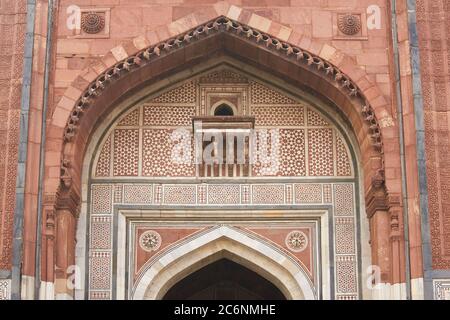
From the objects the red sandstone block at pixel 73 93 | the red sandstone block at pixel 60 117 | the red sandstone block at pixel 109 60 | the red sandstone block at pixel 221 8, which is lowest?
the red sandstone block at pixel 60 117

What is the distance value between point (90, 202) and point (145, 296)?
131 cm

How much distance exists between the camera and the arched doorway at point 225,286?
1661 cm

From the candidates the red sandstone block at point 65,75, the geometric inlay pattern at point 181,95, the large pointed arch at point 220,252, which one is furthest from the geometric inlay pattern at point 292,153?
the red sandstone block at point 65,75

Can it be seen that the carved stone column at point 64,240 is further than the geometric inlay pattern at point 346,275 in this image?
No

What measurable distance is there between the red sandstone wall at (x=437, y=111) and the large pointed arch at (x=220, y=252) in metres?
1.76

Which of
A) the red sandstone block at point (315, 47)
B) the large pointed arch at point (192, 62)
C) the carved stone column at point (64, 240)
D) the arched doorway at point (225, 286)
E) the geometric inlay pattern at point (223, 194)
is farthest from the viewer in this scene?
the arched doorway at point (225, 286)

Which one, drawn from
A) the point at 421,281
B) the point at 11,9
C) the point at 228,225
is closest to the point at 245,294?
the point at 228,225

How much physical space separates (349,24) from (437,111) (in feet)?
5.10

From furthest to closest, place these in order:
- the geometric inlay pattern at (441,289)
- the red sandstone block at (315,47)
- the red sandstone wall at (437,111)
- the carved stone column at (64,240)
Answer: the red sandstone block at (315,47)
the carved stone column at (64,240)
the red sandstone wall at (437,111)
the geometric inlay pattern at (441,289)

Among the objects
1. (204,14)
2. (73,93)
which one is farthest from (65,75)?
(204,14)

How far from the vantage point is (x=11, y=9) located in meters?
14.2

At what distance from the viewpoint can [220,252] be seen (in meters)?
14.4

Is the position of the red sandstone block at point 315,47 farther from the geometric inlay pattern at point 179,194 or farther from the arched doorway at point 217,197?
the geometric inlay pattern at point 179,194

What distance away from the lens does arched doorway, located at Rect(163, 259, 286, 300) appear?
16609 millimetres
